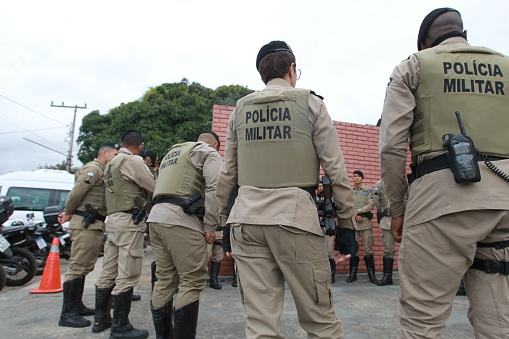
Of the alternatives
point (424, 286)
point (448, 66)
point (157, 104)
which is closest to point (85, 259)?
point (424, 286)

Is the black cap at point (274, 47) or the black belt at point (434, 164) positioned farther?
the black cap at point (274, 47)

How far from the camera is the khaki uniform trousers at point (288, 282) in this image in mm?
1644

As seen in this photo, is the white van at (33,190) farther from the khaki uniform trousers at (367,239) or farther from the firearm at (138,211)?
the khaki uniform trousers at (367,239)

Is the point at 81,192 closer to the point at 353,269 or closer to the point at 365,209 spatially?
the point at 353,269

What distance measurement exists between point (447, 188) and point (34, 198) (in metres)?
9.91

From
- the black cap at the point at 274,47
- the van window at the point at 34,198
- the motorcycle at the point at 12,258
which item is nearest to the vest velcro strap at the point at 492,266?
the black cap at the point at 274,47

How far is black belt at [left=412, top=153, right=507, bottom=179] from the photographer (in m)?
1.51

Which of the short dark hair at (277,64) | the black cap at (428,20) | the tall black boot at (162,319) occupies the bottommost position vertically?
the tall black boot at (162,319)

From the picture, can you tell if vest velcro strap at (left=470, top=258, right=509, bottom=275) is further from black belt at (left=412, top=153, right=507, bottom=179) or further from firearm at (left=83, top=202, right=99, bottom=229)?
firearm at (left=83, top=202, right=99, bottom=229)

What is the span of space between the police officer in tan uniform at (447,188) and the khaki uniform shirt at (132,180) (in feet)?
7.57

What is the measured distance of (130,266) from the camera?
3035 millimetres

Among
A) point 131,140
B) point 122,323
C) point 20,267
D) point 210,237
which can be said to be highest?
point 131,140

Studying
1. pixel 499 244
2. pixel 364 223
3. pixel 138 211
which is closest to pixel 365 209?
pixel 364 223

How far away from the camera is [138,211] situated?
3.21 meters
